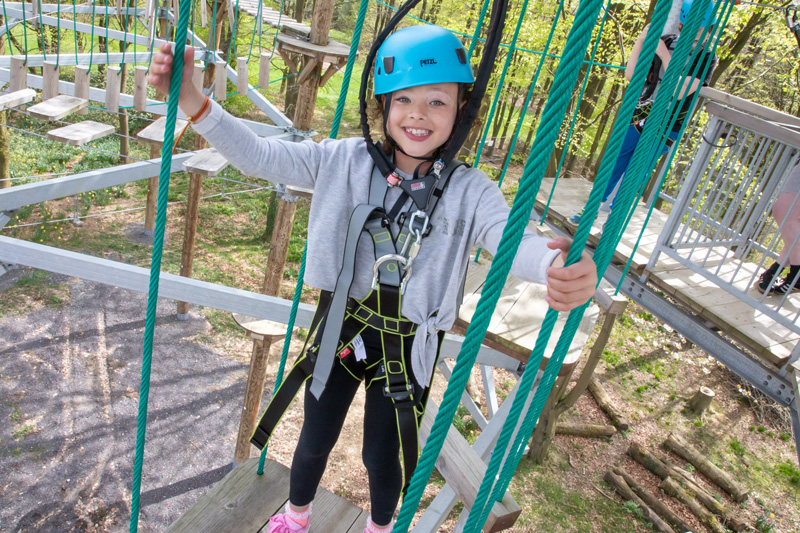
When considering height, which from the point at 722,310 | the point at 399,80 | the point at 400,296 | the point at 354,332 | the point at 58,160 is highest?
the point at 399,80

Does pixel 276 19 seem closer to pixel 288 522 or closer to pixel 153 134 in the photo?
pixel 153 134

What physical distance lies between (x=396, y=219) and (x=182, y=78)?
23.7 inches

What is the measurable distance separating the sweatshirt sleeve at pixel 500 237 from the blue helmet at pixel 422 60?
0.31m

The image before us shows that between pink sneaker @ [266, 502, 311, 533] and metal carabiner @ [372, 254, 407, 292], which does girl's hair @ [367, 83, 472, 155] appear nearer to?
metal carabiner @ [372, 254, 407, 292]

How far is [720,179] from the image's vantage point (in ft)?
13.6

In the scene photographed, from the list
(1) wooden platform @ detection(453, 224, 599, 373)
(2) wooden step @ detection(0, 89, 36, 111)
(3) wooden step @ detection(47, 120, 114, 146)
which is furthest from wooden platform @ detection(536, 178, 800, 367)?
(2) wooden step @ detection(0, 89, 36, 111)

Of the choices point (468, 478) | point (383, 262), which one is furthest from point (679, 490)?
point (383, 262)

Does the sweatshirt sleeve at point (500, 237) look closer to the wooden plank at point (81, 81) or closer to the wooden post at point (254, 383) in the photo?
the wooden plank at point (81, 81)

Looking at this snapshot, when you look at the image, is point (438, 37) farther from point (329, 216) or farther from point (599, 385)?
point (599, 385)

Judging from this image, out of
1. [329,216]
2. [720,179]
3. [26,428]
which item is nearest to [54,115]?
[329,216]

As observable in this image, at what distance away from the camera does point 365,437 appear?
5.74 feet

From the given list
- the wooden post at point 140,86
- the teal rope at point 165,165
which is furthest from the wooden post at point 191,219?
the teal rope at point 165,165

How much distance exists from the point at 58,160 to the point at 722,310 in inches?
Result: 468

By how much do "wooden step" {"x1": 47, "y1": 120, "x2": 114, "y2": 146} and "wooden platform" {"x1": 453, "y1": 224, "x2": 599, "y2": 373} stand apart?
296 centimetres
